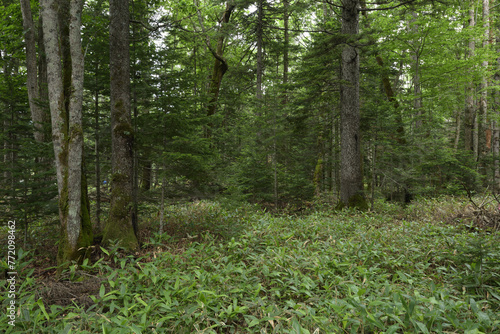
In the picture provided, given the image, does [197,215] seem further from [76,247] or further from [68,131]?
[68,131]

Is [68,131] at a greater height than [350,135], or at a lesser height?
lesser

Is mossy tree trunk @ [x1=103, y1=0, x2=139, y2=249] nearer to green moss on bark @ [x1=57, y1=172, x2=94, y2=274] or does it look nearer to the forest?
the forest

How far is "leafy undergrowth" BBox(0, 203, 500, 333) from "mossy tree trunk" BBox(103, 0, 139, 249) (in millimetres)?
698

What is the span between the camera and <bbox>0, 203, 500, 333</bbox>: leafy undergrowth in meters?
2.81

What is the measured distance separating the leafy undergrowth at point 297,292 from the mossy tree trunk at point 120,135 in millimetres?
698

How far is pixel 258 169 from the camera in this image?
32.4 ft

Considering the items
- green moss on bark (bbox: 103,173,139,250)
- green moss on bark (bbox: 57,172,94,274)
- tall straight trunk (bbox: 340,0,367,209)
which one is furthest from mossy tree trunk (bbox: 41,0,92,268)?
tall straight trunk (bbox: 340,0,367,209)

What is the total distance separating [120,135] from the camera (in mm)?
5625

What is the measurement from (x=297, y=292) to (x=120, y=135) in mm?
4752

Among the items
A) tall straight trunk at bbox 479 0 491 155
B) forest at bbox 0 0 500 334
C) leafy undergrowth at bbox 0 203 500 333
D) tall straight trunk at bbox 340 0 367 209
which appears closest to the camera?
leafy undergrowth at bbox 0 203 500 333

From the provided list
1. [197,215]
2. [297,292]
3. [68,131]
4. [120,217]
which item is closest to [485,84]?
[197,215]

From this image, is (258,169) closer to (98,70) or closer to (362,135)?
(362,135)

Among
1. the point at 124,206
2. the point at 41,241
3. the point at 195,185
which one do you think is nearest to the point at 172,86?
the point at 195,185

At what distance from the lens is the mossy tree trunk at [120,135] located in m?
5.55
